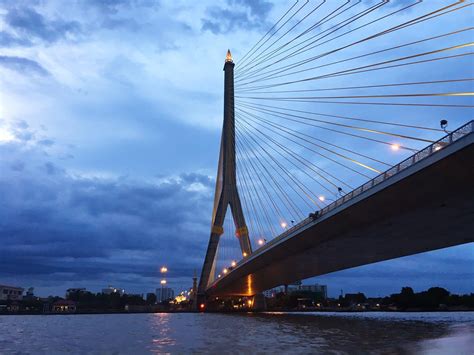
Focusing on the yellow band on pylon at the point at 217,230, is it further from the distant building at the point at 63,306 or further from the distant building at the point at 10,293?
the distant building at the point at 10,293

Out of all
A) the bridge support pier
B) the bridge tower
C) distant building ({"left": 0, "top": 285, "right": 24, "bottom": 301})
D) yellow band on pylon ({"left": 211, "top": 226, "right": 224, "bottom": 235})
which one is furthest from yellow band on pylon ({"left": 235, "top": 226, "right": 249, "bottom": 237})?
distant building ({"left": 0, "top": 285, "right": 24, "bottom": 301})

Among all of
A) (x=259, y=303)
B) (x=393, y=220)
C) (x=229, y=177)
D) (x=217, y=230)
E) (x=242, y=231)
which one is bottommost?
(x=259, y=303)

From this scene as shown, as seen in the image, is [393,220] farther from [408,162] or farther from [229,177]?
[229,177]

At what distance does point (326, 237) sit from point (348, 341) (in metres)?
15.7

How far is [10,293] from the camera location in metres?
130

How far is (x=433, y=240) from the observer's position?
37938mm

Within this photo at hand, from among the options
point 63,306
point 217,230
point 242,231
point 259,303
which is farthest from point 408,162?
point 63,306

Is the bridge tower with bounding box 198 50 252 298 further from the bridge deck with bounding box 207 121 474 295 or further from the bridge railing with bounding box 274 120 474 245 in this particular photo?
the bridge railing with bounding box 274 120 474 245

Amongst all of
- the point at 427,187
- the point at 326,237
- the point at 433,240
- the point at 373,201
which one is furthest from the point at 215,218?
the point at 427,187

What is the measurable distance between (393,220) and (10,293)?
125 metres

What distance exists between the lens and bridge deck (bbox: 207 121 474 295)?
21.6 m

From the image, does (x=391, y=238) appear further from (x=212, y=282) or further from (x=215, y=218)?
(x=212, y=282)

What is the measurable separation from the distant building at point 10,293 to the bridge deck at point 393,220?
93.1 metres

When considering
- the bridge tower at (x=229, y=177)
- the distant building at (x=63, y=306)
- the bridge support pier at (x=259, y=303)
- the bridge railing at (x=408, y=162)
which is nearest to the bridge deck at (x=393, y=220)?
the bridge railing at (x=408, y=162)
